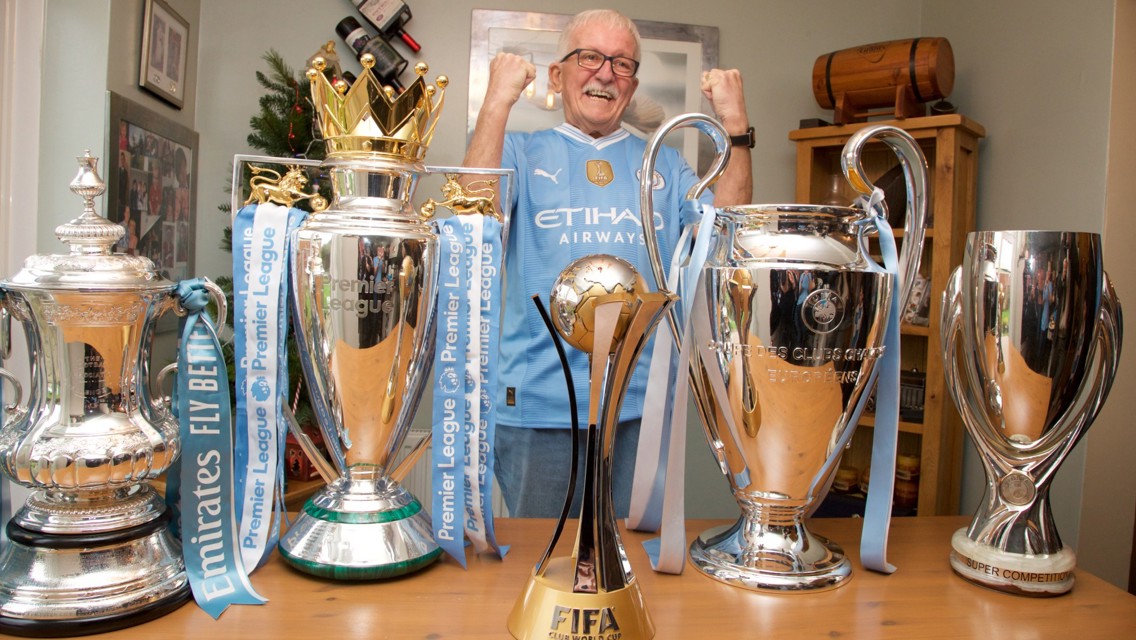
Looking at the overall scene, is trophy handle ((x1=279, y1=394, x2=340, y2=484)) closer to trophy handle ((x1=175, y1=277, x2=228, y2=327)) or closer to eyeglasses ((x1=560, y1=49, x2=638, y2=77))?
trophy handle ((x1=175, y1=277, x2=228, y2=327))

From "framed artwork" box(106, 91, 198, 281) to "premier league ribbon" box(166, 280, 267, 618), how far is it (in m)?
1.73

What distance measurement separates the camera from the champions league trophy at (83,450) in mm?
767

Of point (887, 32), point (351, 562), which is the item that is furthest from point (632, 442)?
point (887, 32)

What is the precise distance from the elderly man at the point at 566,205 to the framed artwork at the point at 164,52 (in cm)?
139

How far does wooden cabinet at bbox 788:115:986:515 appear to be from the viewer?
280cm

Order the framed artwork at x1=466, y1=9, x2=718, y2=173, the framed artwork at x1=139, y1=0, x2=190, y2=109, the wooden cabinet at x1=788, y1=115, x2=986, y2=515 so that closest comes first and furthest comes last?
the framed artwork at x1=139, y1=0, x2=190, y2=109, the wooden cabinet at x1=788, y1=115, x2=986, y2=515, the framed artwork at x1=466, y1=9, x2=718, y2=173

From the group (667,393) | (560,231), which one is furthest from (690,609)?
(560,231)

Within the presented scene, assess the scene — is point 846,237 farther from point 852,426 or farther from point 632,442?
point 632,442

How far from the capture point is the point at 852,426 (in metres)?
1.00

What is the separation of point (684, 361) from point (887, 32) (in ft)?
9.88

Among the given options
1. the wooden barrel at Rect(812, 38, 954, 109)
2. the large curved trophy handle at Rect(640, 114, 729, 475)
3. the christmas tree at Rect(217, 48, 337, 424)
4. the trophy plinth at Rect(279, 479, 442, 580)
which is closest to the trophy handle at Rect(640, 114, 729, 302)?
the large curved trophy handle at Rect(640, 114, 729, 475)

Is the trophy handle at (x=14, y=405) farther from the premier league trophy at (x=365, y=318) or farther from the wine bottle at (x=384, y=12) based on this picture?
the wine bottle at (x=384, y=12)

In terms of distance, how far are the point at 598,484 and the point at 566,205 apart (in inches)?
44.4

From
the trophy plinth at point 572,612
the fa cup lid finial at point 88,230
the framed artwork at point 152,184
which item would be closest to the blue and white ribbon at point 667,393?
the trophy plinth at point 572,612
